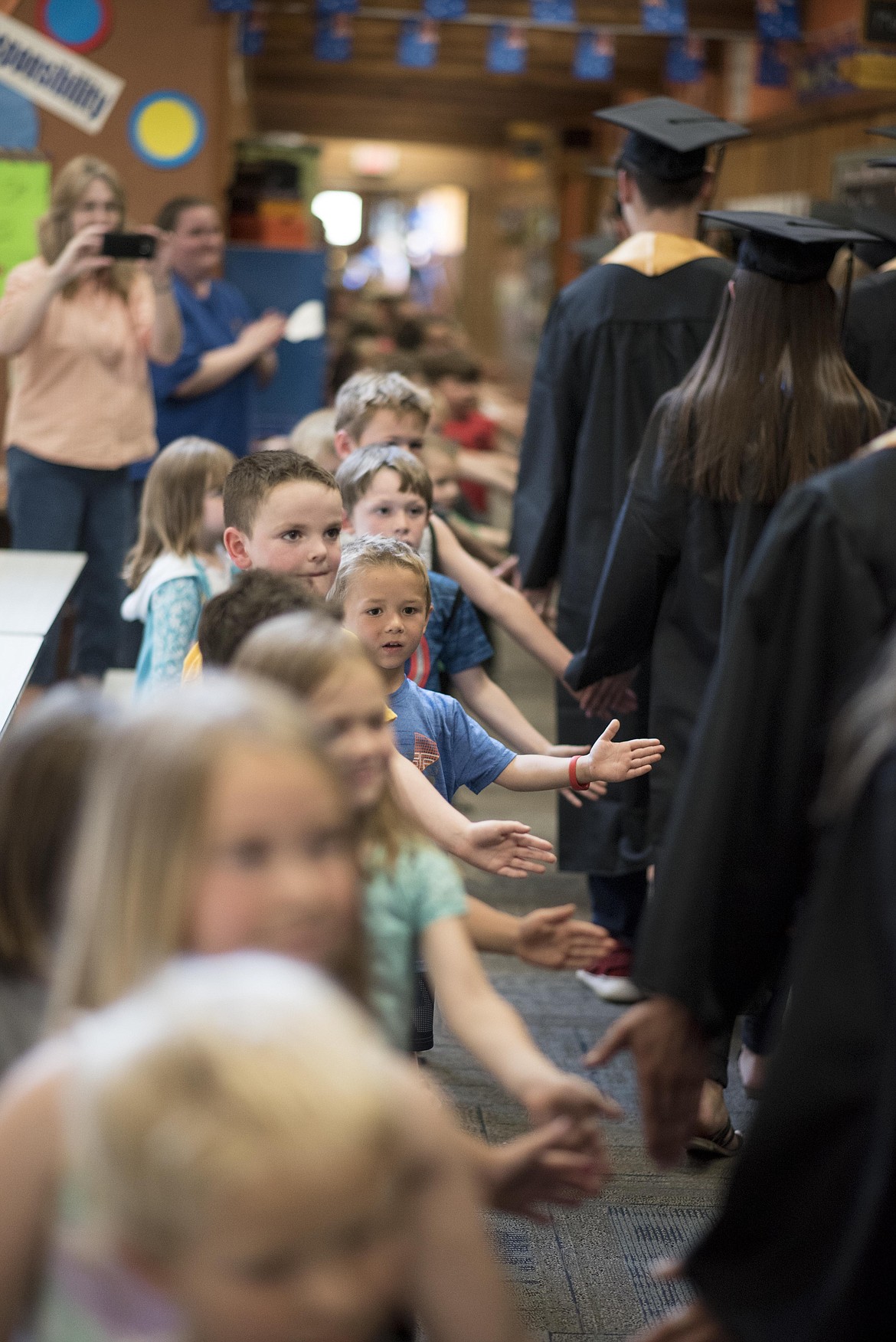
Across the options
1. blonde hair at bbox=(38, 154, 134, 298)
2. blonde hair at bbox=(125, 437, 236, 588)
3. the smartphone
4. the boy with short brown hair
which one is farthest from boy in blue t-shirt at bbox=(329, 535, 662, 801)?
blonde hair at bbox=(38, 154, 134, 298)

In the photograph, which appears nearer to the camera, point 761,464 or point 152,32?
point 761,464

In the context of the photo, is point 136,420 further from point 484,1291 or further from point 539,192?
point 539,192

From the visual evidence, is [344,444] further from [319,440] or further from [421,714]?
[421,714]

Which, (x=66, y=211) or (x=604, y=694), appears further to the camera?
(x=66, y=211)

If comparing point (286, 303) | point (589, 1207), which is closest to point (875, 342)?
point (589, 1207)

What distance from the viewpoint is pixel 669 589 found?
2867mm

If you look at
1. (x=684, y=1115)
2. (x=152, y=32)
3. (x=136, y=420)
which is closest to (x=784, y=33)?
(x=152, y=32)

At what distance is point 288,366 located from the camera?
7598 millimetres

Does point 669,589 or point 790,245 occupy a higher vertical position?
point 790,245

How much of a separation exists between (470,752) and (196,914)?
1184 millimetres

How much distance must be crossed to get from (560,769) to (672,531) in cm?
67

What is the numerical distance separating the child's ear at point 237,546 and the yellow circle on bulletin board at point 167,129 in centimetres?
541

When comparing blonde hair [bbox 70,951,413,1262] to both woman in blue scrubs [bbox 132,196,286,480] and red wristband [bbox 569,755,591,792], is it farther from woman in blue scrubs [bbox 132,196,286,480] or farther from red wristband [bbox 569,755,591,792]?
woman in blue scrubs [bbox 132,196,286,480]

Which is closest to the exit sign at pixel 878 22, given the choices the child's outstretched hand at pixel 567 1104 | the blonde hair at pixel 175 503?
the blonde hair at pixel 175 503
